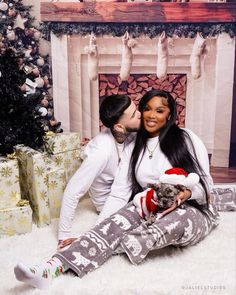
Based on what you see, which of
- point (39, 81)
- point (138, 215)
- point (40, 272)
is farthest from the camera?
point (39, 81)

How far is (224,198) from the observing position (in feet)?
7.33

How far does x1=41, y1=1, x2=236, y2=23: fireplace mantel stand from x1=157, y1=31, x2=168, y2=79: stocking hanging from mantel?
97 mm

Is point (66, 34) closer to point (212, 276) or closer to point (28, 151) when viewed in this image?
point (28, 151)

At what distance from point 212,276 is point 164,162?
21.3 inches

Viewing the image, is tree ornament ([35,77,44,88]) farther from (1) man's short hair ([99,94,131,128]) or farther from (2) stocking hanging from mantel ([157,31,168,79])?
(2) stocking hanging from mantel ([157,31,168,79])

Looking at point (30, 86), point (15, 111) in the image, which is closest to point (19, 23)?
point (30, 86)

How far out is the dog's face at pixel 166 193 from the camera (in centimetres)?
171

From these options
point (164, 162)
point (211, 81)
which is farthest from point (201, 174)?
point (211, 81)

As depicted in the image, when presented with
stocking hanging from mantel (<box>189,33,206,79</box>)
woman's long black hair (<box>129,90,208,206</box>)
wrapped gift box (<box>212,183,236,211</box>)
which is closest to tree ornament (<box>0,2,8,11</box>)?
woman's long black hair (<box>129,90,208,206</box>)

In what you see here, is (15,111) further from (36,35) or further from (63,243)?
(63,243)

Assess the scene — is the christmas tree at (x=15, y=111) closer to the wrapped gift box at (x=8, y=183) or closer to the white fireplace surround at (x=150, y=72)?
the wrapped gift box at (x=8, y=183)

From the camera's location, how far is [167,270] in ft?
5.36

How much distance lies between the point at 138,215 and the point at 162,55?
37.5 inches

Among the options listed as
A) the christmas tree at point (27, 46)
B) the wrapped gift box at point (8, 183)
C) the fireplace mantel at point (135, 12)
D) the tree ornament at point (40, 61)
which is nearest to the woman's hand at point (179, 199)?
the wrapped gift box at point (8, 183)
